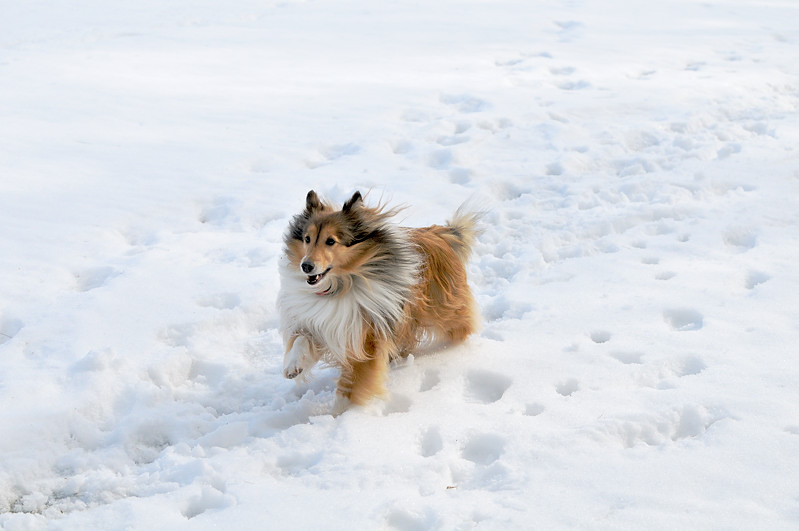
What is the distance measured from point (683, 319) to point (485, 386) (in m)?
1.36

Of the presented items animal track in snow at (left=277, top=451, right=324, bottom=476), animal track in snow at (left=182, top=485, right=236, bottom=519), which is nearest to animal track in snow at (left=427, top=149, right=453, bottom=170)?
animal track in snow at (left=277, top=451, right=324, bottom=476)

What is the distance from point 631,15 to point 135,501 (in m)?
11.6

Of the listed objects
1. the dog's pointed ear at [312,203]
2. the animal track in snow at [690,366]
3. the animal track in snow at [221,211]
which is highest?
the dog's pointed ear at [312,203]

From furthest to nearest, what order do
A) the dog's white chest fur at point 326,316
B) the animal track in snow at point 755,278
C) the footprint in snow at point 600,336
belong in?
the animal track in snow at point 755,278 < the footprint in snow at point 600,336 < the dog's white chest fur at point 326,316

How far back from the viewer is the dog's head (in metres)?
3.84

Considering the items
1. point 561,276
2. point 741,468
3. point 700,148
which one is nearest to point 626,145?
point 700,148

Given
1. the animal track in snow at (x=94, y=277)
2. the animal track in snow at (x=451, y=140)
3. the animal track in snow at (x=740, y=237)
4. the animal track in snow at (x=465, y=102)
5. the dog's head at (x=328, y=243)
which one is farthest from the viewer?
the animal track in snow at (x=465, y=102)

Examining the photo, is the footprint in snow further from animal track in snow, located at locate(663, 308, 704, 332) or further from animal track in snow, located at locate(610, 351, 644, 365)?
animal track in snow, located at locate(663, 308, 704, 332)

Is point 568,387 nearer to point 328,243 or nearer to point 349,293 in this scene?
point 349,293

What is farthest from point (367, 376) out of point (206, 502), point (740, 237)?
point (740, 237)

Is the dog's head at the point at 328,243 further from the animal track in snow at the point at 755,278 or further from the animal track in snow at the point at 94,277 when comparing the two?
the animal track in snow at the point at 755,278

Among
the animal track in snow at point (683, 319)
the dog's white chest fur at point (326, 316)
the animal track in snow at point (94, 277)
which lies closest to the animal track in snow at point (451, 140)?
the animal track in snow at point (683, 319)

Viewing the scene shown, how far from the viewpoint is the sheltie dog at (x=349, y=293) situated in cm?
393

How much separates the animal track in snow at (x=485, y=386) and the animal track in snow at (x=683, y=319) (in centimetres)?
117
